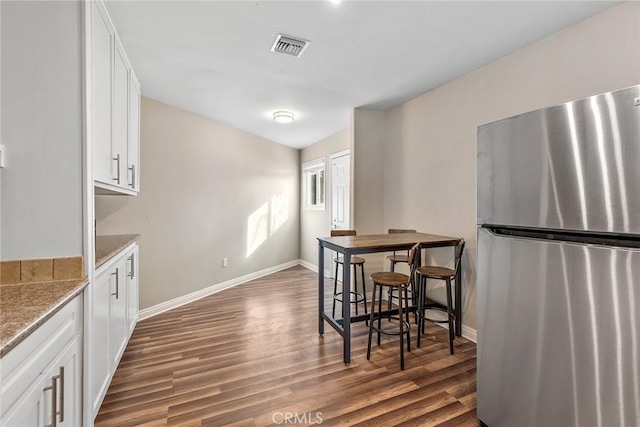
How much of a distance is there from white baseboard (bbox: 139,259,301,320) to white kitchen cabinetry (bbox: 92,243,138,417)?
77cm

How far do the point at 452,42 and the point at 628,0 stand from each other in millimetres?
994

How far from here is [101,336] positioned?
1.76m

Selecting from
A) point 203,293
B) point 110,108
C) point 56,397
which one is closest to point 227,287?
point 203,293

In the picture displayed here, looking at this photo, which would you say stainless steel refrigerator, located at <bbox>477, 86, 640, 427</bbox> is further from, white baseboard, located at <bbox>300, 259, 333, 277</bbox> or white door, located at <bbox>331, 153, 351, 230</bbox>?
white baseboard, located at <bbox>300, 259, 333, 277</bbox>

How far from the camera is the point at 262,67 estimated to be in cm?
267

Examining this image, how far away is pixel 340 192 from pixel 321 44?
275cm

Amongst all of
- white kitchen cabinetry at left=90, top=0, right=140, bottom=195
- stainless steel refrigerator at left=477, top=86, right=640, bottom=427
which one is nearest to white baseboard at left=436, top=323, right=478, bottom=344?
stainless steel refrigerator at left=477, top=86, right=640, bottom=427

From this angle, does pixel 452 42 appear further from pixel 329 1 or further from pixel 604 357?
pixel 604 357

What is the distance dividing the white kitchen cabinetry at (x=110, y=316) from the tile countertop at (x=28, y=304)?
33 centimetres

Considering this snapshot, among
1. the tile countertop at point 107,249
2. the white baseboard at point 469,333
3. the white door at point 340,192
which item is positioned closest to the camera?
the tile countertop at point 107,249

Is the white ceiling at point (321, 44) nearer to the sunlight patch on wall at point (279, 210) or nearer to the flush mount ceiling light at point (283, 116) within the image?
the flush mount ceiling light at point (283, 116)

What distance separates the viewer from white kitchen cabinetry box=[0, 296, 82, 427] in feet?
2.86

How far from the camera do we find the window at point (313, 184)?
5508mm

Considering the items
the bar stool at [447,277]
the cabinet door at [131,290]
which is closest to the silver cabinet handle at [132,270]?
the cabinet door at [131,290]
